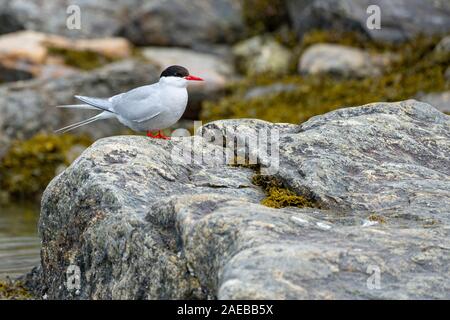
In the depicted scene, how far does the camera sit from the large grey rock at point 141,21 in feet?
65.0

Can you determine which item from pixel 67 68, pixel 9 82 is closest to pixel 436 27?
pixel 67 68

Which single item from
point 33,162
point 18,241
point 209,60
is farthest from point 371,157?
point 209,60

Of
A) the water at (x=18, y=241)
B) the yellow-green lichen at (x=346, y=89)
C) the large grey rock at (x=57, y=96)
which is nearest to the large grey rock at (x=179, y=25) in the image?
the large grey rock at (x=57, y=96)

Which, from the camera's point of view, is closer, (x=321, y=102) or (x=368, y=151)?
(x=368, y=151)

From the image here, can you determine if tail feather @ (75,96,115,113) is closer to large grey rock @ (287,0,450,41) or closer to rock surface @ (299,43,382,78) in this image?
rock surface @ (299,43,382,78)

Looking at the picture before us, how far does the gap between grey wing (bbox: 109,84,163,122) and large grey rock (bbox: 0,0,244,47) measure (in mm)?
11562

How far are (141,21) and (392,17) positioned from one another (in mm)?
6057

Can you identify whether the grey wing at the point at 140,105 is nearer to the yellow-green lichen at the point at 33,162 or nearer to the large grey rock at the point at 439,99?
the large grey rock at the point at 439,99

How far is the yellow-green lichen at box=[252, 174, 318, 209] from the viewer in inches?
248

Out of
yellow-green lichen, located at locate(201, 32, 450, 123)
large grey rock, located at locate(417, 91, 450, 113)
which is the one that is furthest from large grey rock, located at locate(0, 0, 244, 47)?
large grey rock, located at locate(417, 91, 450, 113)

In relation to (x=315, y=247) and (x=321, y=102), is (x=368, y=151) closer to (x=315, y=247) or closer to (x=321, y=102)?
(x=315, y=247)

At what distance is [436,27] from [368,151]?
35.6 ft

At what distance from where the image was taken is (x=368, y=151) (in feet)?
23.4

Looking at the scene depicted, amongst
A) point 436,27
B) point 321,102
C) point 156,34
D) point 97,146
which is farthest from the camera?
point 156,34
